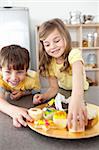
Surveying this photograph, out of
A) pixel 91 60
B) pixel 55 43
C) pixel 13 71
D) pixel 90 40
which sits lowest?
pixel 91 60

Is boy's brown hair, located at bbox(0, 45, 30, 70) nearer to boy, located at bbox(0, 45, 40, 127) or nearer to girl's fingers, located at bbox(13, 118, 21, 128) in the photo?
boy, located at bbox(0, 45, 40, 127)

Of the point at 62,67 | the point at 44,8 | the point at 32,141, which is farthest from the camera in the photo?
the point at 44,8

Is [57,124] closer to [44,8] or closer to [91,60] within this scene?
[91,60]

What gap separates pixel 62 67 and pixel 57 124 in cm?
52

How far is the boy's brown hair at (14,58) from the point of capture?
96cm

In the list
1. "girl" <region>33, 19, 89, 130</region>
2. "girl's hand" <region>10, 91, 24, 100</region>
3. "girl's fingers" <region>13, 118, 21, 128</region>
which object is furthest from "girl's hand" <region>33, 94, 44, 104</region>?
"girl's fingers" <region>13, 118, 21, 128</region>

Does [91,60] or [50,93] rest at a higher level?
[50,93]

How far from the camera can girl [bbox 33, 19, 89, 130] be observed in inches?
25.9

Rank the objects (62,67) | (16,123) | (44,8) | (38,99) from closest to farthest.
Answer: (16,123) → (38,99) → (62,67) → (44,8)

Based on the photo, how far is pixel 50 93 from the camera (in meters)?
1.00

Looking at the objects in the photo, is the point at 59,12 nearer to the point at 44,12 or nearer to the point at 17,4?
the point at 44,12

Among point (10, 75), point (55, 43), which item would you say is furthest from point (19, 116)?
point (55, 43)

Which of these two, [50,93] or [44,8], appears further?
[44,8]

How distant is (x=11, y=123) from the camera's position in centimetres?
70
